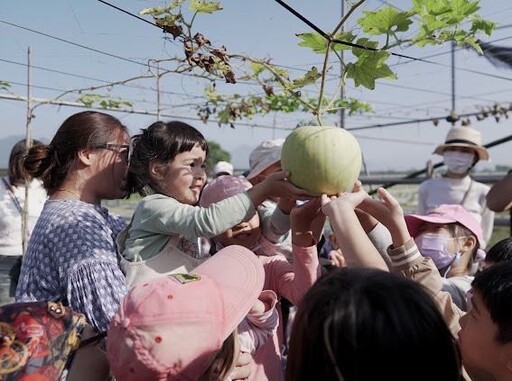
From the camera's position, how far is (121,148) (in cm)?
155

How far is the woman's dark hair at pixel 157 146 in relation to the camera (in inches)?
61.8

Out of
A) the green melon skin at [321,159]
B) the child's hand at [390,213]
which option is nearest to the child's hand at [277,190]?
the green melon skin at [321,159]

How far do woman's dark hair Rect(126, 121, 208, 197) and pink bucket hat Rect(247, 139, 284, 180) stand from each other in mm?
489

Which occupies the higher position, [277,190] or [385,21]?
[385,21]

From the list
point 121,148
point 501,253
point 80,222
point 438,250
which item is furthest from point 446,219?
point 80,222

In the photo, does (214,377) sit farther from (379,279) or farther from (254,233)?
(254,233)

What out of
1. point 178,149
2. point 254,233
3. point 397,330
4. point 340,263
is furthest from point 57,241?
A: point 340,263

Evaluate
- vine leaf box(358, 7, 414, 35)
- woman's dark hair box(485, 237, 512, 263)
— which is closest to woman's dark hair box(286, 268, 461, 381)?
vine leaf box(358, 7, 414, 35)

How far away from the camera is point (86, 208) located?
143 centimetres

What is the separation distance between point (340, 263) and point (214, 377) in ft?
4.99

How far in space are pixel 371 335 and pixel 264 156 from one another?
1529 mm

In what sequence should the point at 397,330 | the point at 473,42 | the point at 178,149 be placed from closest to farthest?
the point at 397,330 → the point at 473,42 → the point at 178,149

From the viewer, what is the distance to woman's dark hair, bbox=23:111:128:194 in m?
1.49

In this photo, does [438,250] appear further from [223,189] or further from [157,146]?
[157,146]
